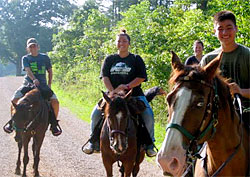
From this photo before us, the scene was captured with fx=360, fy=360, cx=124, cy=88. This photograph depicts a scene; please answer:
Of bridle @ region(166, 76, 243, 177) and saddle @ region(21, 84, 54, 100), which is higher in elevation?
bridle @ region(166, 76, 243, 177)

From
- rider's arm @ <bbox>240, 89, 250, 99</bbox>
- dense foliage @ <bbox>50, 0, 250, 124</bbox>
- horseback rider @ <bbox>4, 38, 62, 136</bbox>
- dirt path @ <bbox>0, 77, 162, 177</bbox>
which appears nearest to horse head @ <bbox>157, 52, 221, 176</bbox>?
rider's arm @ <bbox>240, 89, 250, 99</bbox>

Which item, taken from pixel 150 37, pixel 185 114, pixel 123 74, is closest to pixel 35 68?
pixel 123 74

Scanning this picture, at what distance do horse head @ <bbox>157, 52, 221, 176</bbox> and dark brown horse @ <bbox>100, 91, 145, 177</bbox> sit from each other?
2.48 m

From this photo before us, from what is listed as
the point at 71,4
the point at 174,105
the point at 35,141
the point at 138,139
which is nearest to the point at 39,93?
the point at 35,141

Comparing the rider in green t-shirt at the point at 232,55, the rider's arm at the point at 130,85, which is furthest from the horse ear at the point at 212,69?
the rider's arm at the point at 130,85

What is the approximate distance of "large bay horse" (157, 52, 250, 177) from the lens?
2776 millimetres

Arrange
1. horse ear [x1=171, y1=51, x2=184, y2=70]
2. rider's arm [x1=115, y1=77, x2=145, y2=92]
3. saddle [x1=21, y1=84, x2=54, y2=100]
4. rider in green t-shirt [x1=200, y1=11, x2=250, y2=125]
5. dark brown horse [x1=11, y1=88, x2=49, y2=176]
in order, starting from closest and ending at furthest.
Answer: horse ear [x1=171, y1=51, x2=184, y2=70] → rider in green t-shirt [x1=200, y1=11, x2=250, y2=125] → rider's arm [x1=115, y1=77, x2=145, y2=92] → dark brown horse [x1=11, y1=88, x2=49, y2=176] → saddle [x1=21, y1=84, x2=54, y2=100]

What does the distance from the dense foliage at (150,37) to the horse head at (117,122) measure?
377 centimetres

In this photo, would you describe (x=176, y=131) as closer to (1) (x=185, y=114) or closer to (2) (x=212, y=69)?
(1) (x=185, y=114)

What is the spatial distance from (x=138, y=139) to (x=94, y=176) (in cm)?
206

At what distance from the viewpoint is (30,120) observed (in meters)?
→ 7.97

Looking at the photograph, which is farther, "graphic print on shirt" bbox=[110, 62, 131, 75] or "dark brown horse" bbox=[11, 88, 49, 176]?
"dark brown horse" bbox=[11, 88, 49, 176]

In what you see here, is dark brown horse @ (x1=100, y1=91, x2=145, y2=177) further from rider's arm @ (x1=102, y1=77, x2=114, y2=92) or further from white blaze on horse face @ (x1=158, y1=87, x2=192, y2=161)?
white blaze on horse face @ (x1=158, y1=87, x2=192, y2=161)

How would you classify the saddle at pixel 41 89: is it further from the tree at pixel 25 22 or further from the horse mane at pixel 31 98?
the tree at pixel 25 22
